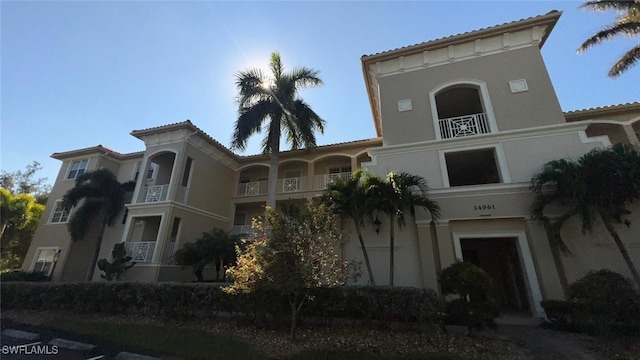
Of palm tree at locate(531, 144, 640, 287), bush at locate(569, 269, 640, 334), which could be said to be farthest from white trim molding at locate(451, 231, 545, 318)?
bush at locate(569, 269, 640, 334)

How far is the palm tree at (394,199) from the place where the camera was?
942cm

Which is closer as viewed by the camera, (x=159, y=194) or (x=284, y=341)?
(x=284, y=341)

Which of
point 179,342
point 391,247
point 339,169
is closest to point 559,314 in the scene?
point 391,247

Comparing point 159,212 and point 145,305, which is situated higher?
point 159,212

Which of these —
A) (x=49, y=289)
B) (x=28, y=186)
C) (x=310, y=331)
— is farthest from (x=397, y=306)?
(x=28, y=186)

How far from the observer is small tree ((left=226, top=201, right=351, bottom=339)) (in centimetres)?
614

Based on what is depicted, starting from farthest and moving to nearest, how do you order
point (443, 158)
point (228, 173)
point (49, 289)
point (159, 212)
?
point (228, 173) → point (159, 212) → point (443, 158) → point (49, 289)

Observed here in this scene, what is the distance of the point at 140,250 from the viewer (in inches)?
547

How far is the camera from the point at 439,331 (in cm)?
664

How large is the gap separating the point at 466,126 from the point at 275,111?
29.9ft

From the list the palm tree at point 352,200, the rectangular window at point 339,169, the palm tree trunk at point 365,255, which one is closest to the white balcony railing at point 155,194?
the rectangular window at point 339,169

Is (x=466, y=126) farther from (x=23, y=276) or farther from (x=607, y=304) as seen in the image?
(x=23, y=276)

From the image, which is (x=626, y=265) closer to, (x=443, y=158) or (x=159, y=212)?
(x=443, y=158)

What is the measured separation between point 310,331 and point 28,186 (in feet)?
132
